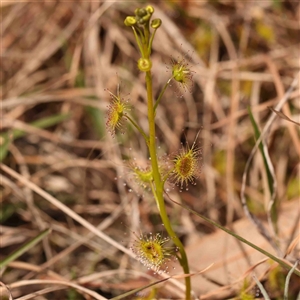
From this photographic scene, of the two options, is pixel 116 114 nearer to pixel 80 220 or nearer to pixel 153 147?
pixel 153 147

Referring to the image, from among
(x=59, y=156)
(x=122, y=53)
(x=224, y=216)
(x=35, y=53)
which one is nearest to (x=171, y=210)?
(x=224, y=216)

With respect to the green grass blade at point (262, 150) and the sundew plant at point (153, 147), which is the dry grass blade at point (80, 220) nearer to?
the sundew plant at point (153, 147)

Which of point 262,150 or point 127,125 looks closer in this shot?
point 262,150

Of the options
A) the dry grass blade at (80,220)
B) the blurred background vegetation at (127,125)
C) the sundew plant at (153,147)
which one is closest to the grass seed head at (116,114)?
the sundew plant at (153,147)

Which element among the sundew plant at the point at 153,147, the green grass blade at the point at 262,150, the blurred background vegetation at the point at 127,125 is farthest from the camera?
the blurred background vegetation at the point at 127,125

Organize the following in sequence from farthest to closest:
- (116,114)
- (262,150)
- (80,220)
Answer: (80,220)
(262,150)
(116,114)

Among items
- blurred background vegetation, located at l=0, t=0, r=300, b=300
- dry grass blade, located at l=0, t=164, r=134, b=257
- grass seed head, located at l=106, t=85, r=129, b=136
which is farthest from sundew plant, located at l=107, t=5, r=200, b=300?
blurred background vegetation, located at l=0, t=0, r=300, b=300

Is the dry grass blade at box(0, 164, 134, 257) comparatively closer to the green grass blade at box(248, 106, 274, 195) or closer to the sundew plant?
the sundew plant

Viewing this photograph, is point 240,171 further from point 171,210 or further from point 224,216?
point 171,210

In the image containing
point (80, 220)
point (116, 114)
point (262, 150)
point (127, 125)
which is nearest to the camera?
point (116, 114)

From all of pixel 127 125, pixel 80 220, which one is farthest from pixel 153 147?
pixel 127 125

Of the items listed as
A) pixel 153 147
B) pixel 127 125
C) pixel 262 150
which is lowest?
pixel 153 147
